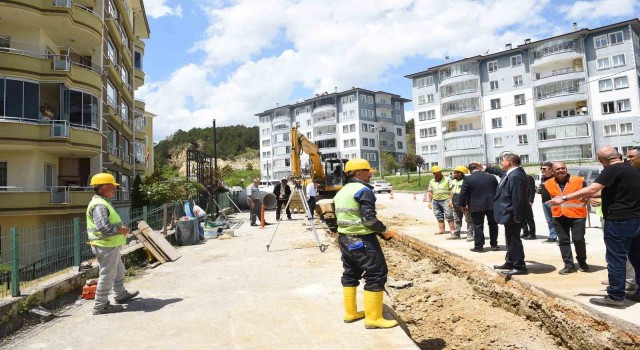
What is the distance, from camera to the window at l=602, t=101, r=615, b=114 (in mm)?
40500

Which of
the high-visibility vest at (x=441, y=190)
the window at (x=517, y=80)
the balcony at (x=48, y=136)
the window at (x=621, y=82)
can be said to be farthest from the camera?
the window at (x=517, y=80)

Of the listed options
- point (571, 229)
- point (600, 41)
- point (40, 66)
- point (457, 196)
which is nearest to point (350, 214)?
point (571, 229)

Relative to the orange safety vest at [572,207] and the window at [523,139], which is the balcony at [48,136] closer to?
the orange safety vest at [572,207]

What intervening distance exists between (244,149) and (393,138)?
153 feet

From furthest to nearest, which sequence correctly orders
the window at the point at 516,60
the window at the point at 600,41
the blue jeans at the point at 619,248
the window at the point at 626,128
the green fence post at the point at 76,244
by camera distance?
the window at the point at 516,60 < the window at the point at 600,41 < the window at the point at 626,128 < the green fence post at the point at 76,244 < the blue jeans at the point at 619,248

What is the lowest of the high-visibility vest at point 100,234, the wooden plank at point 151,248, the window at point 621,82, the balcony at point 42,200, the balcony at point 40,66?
the wooden plank at point 151,248

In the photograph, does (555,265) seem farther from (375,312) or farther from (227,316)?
(227,316)

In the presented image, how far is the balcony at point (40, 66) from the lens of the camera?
1628 cm

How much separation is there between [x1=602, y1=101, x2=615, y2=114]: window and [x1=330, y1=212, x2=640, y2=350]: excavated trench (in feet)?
142

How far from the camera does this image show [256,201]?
17875 millimetres

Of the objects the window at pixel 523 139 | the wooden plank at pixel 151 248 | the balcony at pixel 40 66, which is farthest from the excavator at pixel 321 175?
the window at pixel 523 139

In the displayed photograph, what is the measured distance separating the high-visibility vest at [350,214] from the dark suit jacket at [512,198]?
2.86 m

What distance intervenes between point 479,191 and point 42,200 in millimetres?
17072

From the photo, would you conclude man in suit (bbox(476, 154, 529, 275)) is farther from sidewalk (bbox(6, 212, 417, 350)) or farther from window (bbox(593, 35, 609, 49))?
window (bbox(593, 35, 609, 49))
